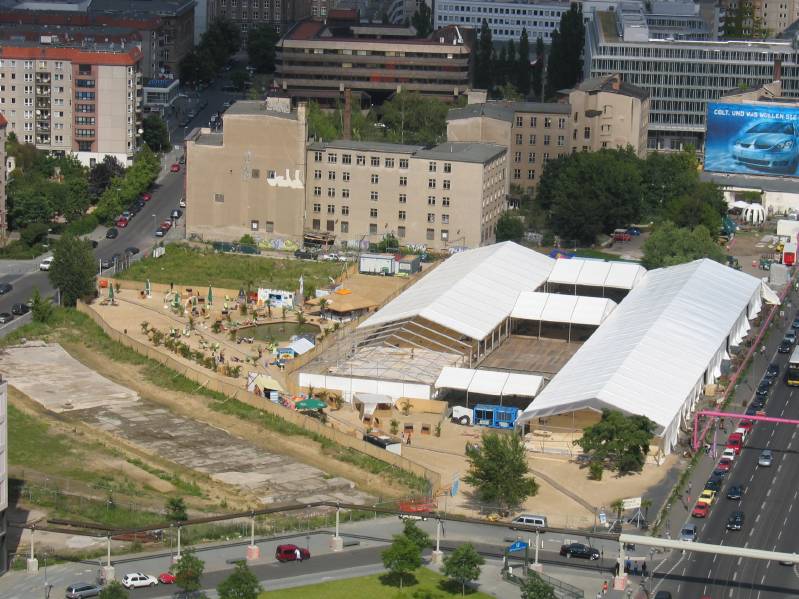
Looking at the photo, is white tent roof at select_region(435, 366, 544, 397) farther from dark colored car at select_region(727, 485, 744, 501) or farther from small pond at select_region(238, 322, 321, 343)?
small pond at select_region(238, 322, 321, 343)

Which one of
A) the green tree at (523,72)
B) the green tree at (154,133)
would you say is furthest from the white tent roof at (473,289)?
the green tree at (523,72)

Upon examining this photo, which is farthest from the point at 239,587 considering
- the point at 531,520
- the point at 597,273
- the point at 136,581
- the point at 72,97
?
the point at 72,97

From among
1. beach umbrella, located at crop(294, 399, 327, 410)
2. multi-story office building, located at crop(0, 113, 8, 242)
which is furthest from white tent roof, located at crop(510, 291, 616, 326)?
multi-story office building, located at crop(0, 113, 8, 242)

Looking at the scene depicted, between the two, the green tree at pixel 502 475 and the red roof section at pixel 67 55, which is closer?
the green tree at pixel 502 475

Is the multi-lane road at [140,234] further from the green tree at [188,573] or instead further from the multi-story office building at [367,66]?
the green tree at [188,573]

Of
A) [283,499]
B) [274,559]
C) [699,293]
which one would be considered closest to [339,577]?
[274,559]

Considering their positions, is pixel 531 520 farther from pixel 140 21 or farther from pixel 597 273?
pixel 140 21

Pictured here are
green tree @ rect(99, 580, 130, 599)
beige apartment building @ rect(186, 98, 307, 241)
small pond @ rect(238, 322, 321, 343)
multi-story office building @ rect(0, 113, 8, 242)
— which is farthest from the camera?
multi-story office building @ rect(0, 113, 8, 242)
